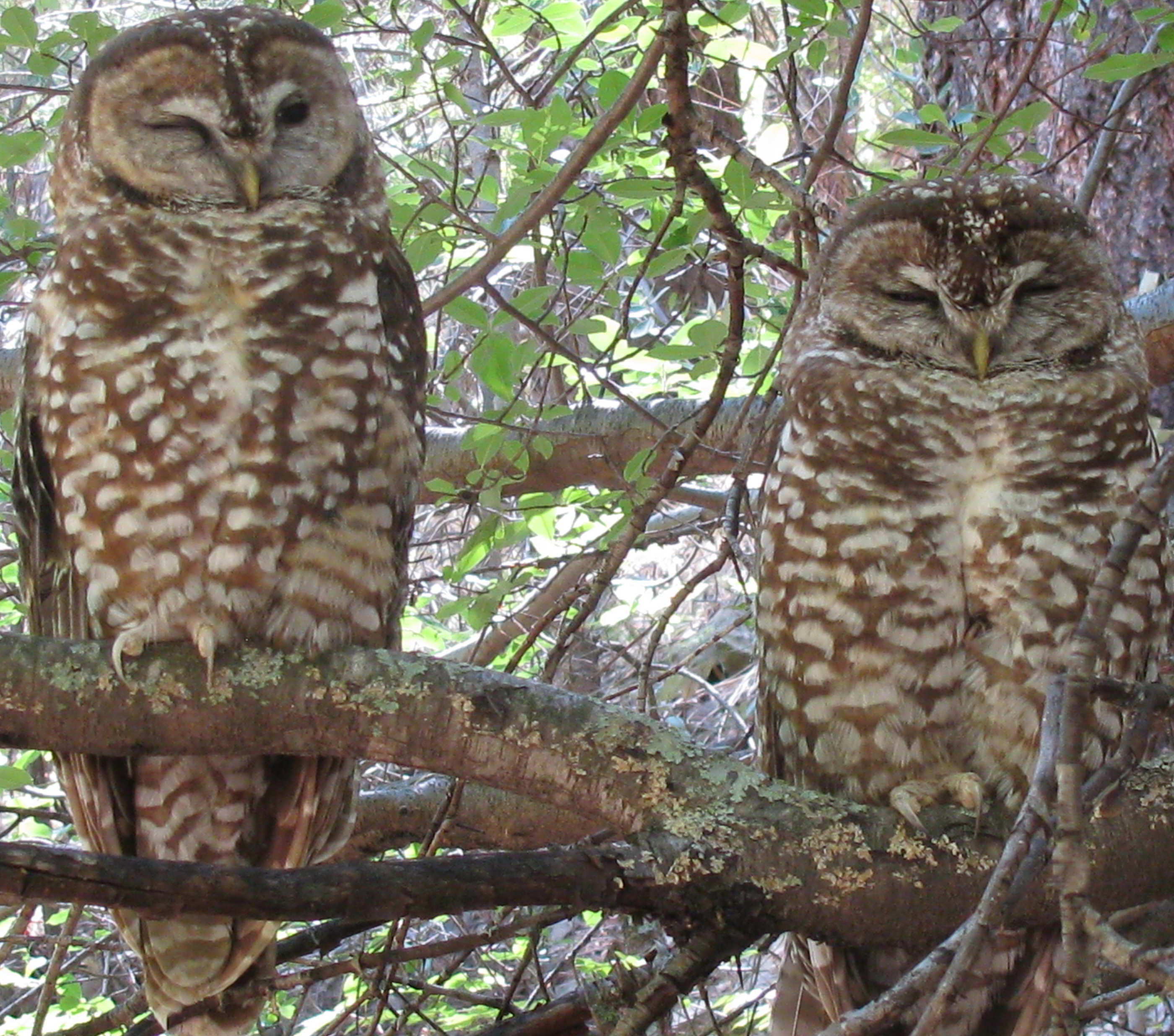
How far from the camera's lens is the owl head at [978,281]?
2488mm

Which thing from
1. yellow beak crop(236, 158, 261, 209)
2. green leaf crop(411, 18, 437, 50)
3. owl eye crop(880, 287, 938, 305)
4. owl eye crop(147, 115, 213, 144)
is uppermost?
green leaf crop(411, 18, 437, 50)

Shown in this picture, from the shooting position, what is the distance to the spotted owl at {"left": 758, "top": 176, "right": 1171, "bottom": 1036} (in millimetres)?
2352

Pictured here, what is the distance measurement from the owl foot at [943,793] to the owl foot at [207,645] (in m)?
1.08

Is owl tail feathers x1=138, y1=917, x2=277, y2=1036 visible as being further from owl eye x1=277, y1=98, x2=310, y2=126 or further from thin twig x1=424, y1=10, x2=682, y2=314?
owl eye x1=277, y1=98, x2=310, y2=126

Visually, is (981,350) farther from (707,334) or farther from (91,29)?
(91,29)

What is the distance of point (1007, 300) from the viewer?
2.48 meters

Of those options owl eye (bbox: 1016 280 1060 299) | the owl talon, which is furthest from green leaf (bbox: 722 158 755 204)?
the owl talon

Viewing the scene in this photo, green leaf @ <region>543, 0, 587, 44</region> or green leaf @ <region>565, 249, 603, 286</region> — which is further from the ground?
green leaf @ <region>543, 0, 587, 44</region>

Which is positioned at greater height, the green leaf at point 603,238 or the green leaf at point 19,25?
the green leaf at point 19,25

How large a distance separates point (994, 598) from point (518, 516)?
1904mm

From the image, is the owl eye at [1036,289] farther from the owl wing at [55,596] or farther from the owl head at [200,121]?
the owl wing at [55,596]

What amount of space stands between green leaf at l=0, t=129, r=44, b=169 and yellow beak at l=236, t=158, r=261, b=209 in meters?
0.74

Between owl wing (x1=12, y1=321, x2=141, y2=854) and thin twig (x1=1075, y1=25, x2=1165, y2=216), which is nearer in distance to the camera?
owl wing (x1=12, y1=321, x2=141, y2=854)

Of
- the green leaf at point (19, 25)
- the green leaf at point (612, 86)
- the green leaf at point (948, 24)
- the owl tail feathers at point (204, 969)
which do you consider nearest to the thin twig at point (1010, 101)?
the green leaf at point (948, 24)
